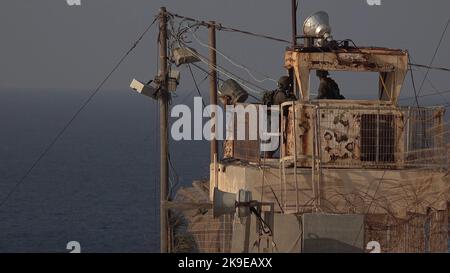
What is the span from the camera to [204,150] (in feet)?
462

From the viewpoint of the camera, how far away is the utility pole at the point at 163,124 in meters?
26.8

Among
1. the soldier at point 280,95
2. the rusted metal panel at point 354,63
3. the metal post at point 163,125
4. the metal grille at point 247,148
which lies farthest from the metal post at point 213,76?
the metal post at point 163,125

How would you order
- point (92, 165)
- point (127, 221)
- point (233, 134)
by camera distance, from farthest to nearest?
point (92, 165) → point (127, 221) → point (233, 134)

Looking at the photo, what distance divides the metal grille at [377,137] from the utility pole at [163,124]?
4.17 meters

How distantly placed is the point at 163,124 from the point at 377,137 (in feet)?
15.1

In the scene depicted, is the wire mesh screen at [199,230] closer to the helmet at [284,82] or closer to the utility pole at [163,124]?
the utility pole at [163,124]

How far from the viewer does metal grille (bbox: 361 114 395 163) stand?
27.8 metres

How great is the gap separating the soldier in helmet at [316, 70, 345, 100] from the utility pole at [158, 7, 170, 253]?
3632 millimetres

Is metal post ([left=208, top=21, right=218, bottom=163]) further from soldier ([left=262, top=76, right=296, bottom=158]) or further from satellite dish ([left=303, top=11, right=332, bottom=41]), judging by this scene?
satellite dish ([left=303, top=11, right=332, bottom=41])

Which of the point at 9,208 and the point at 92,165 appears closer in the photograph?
the point at 9,208

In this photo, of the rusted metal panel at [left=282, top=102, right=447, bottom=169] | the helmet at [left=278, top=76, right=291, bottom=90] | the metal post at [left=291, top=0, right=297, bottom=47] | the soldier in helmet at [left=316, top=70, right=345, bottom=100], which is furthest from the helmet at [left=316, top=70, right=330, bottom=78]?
the rusted metal panel at [left=282, top=102, right=447, bottom=169]
